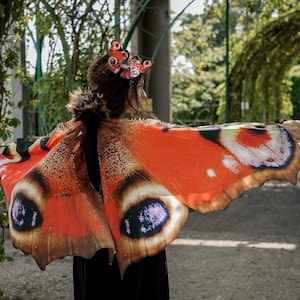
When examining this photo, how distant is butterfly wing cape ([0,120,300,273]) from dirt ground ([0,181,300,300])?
248cm

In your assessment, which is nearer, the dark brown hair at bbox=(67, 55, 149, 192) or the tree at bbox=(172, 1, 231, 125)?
the dark brown hair at bbox=(67, 55, 149, 192)

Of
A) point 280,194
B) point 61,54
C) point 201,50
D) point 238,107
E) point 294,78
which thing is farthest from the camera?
point 294,78

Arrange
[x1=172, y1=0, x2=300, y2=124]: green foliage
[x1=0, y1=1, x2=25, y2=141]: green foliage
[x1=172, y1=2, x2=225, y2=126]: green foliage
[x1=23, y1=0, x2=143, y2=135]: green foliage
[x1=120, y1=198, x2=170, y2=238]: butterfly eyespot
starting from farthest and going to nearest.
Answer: [x1=172, y1=2, x2=225, y2=126]: green foliage → [x1=172, y1=0, x2=300, y2=124]: green foliage → [x1=23, y1=0, x2=143, y2=135]: green foliage → [x1=0, y1=1, x2=25, y2=141]: green foliage → [x1=120, y1=198, x2=170, y2=238]: butterfly eyespot

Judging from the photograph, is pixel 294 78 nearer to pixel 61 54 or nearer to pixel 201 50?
pixel 201 50

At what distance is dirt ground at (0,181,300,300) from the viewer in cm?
509

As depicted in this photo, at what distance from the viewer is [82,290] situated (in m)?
2.82

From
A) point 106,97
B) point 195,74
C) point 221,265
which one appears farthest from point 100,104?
point 195,74

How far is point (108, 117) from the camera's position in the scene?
2.64 metres

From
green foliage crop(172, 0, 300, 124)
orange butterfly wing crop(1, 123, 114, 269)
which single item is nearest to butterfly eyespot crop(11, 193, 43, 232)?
orange butterfly wing crop(1, 123, 114, 269)

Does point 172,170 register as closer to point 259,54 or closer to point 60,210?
point 60,210

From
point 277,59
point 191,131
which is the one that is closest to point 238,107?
point 277,59

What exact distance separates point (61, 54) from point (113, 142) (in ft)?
9.26

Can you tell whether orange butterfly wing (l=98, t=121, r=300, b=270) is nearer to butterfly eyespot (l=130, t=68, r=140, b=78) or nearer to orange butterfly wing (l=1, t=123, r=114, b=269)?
orange butterfly wing (l=1, t=123, r=114, b=269)

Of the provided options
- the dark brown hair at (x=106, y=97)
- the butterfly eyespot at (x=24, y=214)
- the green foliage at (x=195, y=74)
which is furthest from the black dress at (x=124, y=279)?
the green foliage at (x=195, y=74)
